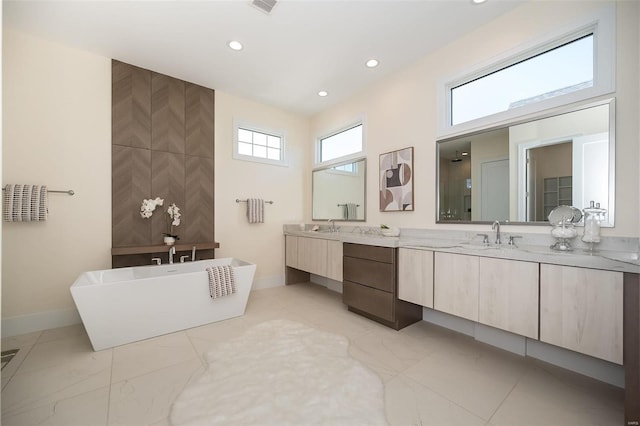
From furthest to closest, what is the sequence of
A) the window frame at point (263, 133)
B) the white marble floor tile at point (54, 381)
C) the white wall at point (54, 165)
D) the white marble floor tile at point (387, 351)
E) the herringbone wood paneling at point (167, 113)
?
the window frame at point (263, 133) < the herringbone wood paneling at point (167, 113) < the white wall at point (54, 165) < the white marble floor tile at point (387, 351) < the white marble floor tile at point (54, 381)

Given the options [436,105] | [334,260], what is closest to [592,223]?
[436,105]

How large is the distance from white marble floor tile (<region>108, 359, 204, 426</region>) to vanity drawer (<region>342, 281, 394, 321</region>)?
1666 mm

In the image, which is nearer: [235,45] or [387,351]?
[387,351]

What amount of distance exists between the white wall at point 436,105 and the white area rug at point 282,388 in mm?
1750

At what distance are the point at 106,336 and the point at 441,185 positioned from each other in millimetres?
3513

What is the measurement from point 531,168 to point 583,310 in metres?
1.18

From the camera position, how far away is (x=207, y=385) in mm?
1837

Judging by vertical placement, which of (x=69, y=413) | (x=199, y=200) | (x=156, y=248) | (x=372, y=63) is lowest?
(x=69, y=413)

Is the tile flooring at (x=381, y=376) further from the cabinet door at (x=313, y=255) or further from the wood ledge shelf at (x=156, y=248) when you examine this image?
the cabinet door at (x=313, y=255)

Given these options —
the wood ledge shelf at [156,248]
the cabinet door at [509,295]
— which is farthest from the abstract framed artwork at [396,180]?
the wood ledge shelf at [156,248]

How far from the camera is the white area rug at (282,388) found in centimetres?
156

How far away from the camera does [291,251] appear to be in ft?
14.3

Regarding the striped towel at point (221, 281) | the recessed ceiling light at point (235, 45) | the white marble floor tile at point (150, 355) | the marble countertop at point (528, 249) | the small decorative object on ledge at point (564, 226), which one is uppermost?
the recessed ceiling light at point (235, 45)

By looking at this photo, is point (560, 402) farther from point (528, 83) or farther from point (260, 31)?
point (260, 31)
